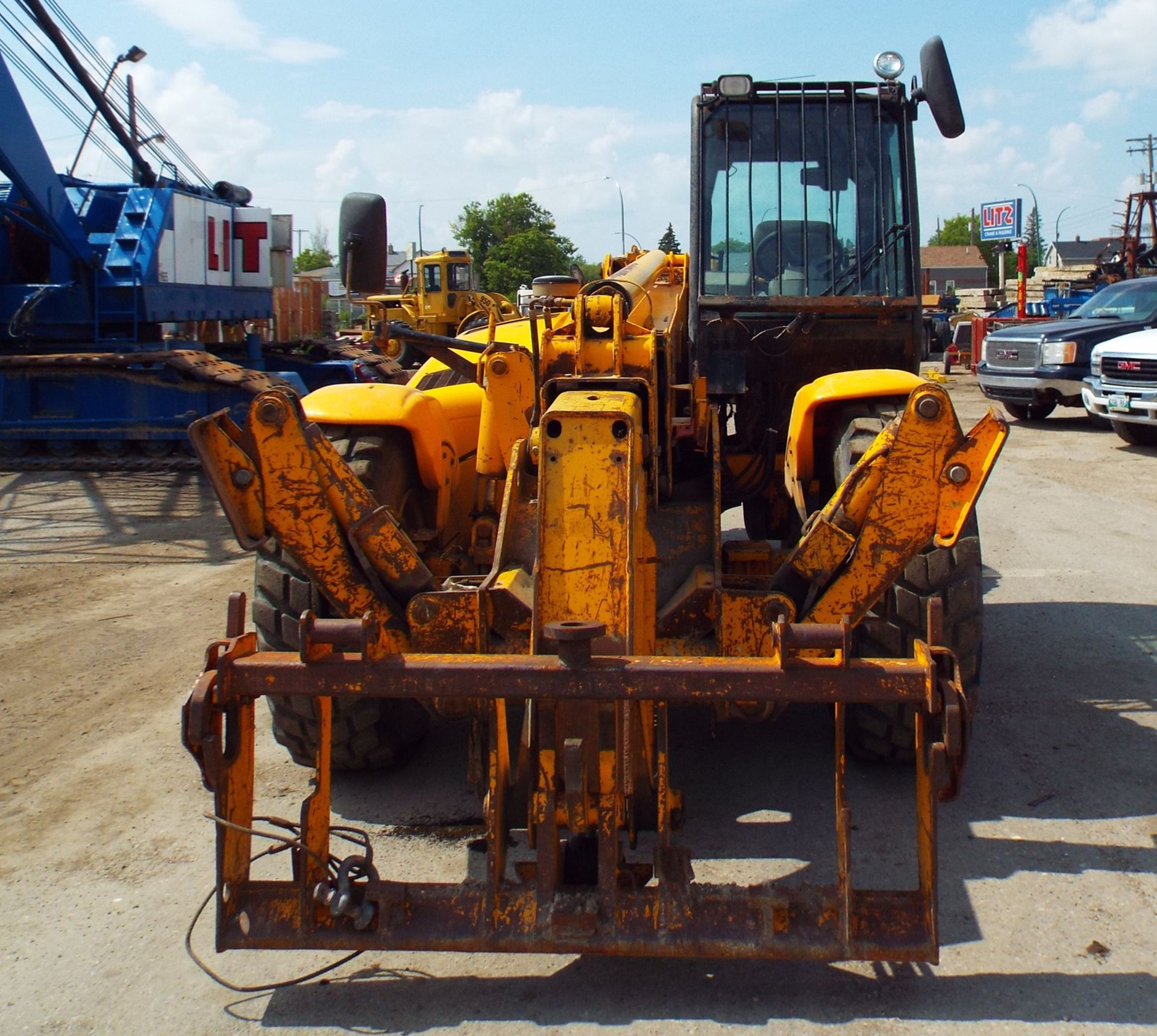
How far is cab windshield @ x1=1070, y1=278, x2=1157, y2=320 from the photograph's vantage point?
16.2 metres

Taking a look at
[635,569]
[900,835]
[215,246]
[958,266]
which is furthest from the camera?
[958,266]

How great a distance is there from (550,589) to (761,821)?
4.80 feet

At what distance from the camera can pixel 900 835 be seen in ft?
13.5

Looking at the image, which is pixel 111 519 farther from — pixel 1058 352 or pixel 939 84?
pixel 1058 352

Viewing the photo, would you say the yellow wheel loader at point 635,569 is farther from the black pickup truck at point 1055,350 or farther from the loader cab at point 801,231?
the black pickup truck at point 1055,350

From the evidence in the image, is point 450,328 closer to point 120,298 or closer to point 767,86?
point 120,298

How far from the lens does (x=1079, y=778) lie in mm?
4617

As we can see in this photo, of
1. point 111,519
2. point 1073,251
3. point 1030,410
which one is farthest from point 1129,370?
point 1073,251

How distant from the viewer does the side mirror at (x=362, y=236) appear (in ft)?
12.8

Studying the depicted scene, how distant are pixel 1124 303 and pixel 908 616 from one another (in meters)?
14.5

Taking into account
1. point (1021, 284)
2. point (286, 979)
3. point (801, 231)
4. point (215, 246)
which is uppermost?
point (1021, 284)

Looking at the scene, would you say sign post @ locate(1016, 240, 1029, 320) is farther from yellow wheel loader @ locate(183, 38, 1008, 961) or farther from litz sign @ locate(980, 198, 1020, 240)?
yellow wheel loader @ locate(183, 38, 1008, 961)

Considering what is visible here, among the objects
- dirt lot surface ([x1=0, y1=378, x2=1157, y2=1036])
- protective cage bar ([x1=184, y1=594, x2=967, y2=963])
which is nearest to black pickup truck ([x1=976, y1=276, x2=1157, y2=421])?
dirt lot surface ([x1=0, y1=378, x2=1157, y2=1036])

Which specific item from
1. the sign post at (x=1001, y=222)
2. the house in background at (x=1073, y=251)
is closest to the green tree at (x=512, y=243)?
the sign post at (x=1001, y=222)
